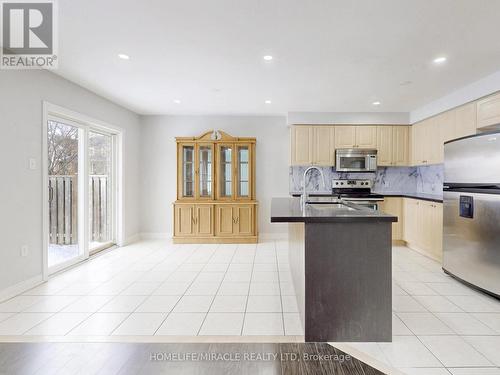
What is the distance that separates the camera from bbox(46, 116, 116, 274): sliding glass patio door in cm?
358

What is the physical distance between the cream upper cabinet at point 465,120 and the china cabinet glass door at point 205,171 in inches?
154

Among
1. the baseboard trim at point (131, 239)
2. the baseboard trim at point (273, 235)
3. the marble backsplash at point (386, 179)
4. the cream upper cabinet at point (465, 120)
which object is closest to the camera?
the cream upper cabinet at point (465, 120)

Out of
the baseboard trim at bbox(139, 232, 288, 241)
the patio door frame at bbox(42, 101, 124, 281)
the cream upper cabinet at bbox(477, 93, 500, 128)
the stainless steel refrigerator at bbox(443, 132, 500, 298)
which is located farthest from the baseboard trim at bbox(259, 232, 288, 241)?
the cream upper cabinet at bbox(477, 93, 500, 128)

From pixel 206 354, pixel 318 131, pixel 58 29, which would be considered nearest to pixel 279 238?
pixel 318 131

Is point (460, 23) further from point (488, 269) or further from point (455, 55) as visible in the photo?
point (488, 269)

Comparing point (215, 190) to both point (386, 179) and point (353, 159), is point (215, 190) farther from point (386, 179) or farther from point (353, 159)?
point (386, 179)

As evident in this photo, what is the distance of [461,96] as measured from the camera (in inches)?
148

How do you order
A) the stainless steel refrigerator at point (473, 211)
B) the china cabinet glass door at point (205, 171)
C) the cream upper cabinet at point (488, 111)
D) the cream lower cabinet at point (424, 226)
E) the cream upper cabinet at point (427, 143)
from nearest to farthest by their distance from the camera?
the stainless steel refrigerator at point (473, 211) → the cream upper cabinet at point (488, 111) → the cream lower cabinet at point (424, 226) → the cream upper cabinet at point (427, 143) → the china cabinet glass door at point (205, 171)

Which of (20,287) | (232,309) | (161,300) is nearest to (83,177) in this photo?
(20,287)

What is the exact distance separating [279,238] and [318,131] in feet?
7.32

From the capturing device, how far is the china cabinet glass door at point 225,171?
5270 mm

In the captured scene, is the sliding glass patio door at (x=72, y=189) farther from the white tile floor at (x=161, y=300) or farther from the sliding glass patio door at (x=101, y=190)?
the white tile floor at (x=161, y=300)
